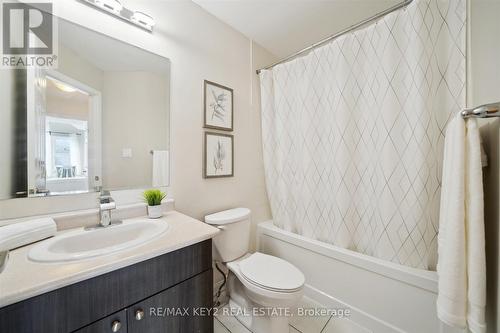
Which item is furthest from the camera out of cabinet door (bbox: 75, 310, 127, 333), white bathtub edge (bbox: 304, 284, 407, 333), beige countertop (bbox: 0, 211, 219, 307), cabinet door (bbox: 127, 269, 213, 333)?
white bathtub edge (bbox: 304, 284, 407, 333)

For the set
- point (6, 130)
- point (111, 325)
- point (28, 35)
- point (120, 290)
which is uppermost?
point (28, 35)

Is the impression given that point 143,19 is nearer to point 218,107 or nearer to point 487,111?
point 218,107

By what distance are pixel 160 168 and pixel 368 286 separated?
161 centimetres

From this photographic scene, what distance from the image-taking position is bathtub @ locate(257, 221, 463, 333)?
104 cm

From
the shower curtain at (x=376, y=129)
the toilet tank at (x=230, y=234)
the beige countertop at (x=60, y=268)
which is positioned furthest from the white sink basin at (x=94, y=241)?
the shower curtain at (x=376, y=129)

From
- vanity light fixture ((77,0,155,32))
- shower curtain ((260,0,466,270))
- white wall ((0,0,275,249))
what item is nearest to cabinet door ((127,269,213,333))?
white wall ((0,0,275,249))

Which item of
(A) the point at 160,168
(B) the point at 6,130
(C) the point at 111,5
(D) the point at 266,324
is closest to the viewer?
(B) the point at 6,130

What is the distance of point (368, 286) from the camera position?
1.23 meters

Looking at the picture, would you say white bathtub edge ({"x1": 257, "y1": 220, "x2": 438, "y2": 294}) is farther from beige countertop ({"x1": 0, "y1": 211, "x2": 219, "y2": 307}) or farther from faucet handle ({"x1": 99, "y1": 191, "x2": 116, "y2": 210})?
faucet handle ({"x1": 99, "y1": 191, "x2": 116, "y2": 210})

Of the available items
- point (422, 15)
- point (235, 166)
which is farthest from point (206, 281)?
point (422, 15)

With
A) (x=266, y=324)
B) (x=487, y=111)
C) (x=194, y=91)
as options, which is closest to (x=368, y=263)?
(x=266, y=324)

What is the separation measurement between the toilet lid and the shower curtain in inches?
17.4

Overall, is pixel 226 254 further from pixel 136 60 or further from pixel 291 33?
pixel 291 33

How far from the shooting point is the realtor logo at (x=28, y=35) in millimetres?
804
